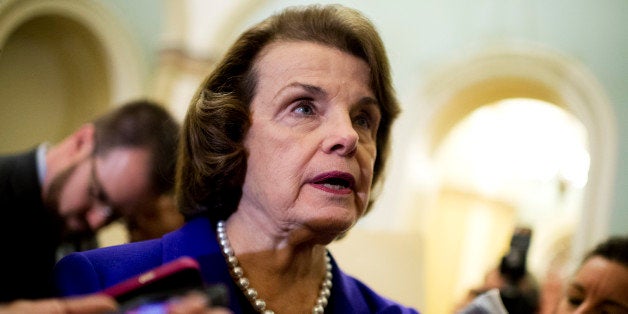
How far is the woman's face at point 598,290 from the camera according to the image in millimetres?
1291

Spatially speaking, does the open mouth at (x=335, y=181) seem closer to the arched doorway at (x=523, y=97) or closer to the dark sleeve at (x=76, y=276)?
the dark sleeve at (x=76, y=276)

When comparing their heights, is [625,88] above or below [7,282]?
above

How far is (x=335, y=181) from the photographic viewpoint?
1044 millimetres

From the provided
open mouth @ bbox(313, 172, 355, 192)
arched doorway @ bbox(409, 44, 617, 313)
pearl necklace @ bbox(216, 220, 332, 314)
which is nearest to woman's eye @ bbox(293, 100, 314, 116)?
open mouth @ bbox(313, 172, 355, 192)

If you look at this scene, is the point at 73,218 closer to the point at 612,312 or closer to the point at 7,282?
the point at 7,282

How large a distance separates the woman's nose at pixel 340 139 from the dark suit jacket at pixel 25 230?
45 centimetres

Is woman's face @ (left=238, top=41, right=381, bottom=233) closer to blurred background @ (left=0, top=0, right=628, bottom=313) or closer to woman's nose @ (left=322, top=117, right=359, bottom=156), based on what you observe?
woman's nose @ (left=322, top=117, right=359, bottom=156)

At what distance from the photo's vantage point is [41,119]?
5.61ft

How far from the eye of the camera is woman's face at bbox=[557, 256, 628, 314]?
129 cm

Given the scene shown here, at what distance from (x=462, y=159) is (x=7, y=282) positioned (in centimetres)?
649

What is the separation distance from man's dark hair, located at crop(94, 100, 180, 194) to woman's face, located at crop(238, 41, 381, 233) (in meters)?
0.47

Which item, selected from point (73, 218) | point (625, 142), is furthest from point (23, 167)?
point (625, 142)

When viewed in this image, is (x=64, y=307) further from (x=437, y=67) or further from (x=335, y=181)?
(x=437, y=67)

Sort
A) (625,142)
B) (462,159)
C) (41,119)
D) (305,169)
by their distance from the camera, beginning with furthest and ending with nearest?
(462,159), (625,142), (41,119), (305,169)
